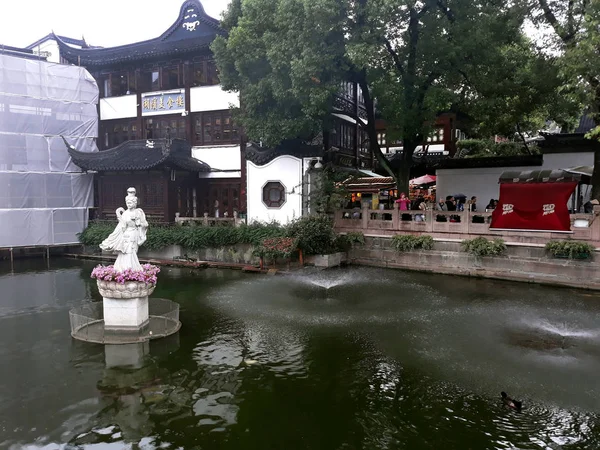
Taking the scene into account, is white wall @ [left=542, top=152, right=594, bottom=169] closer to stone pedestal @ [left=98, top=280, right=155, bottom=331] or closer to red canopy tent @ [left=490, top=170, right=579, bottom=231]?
red canopy tent @ [left=490, top=170, right=579, bottom=231]

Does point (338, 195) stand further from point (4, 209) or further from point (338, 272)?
point (4, 209)

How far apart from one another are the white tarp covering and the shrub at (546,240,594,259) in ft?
66.9

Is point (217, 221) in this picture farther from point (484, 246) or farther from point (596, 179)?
point (596, 179)

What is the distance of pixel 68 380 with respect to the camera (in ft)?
24.5

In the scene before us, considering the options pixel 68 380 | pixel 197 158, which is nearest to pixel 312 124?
pixel 197 158

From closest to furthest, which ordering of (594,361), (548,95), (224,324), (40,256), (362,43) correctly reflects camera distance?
(594,361)
(224,324)
(362,43)
(548,95)
(40,256)

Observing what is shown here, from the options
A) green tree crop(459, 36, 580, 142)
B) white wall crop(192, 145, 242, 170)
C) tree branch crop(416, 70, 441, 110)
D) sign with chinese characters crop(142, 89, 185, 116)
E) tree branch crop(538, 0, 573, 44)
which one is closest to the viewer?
tree branch crop(538, 0, 573, 44)

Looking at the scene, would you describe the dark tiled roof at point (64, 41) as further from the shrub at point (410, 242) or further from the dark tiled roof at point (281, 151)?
the shrub at point (410, 242)

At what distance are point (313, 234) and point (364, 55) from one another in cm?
655

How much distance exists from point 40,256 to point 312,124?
1481 cm

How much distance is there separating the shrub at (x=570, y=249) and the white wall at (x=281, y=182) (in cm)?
930

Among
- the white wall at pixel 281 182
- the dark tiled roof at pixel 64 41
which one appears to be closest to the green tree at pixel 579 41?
the white wall at pixel 281 182

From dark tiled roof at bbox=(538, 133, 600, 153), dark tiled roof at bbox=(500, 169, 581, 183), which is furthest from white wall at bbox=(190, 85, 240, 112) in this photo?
dark tiled roof at bbox=(538, 133, 600, 153)

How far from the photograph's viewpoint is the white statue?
9.50 m
